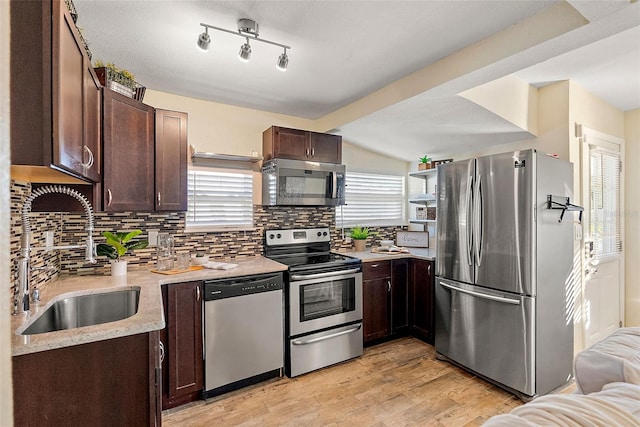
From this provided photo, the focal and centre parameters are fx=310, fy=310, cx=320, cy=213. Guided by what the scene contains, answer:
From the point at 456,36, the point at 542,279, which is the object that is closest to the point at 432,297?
the point at 542,279

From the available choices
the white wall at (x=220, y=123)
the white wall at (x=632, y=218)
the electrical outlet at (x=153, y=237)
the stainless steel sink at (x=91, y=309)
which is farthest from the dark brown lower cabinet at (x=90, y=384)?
the white wall at (x=632, y=218)

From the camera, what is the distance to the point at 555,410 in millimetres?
733

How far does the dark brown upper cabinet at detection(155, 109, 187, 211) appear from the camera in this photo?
2.39 m

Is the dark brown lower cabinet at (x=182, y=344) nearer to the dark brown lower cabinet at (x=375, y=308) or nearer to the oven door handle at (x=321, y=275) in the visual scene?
the oven door handle at (x=321, y=275)

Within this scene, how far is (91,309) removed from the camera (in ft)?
6.23

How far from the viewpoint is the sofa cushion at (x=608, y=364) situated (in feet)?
3.22

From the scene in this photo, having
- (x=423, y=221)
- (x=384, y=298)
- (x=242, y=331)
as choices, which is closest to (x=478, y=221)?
(x=384, y=298)

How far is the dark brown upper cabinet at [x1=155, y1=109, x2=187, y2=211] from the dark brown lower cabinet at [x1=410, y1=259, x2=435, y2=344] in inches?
92.4

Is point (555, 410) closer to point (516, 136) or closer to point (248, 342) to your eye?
point (248, 342)

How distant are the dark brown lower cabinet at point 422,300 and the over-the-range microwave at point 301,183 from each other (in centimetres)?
109

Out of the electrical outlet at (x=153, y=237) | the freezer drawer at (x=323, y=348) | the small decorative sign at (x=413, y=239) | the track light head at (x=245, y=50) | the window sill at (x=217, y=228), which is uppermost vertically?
the track light head at (x=245, y=50)

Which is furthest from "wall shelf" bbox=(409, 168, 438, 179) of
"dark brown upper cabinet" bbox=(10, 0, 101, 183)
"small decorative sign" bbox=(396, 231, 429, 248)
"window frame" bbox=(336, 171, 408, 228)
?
"dark brown upper cabinet" bbox=(10, 0, 101, 183)

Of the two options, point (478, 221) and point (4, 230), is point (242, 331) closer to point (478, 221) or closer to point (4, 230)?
point (478, 221)

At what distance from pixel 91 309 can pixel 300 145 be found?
7.05 feet
